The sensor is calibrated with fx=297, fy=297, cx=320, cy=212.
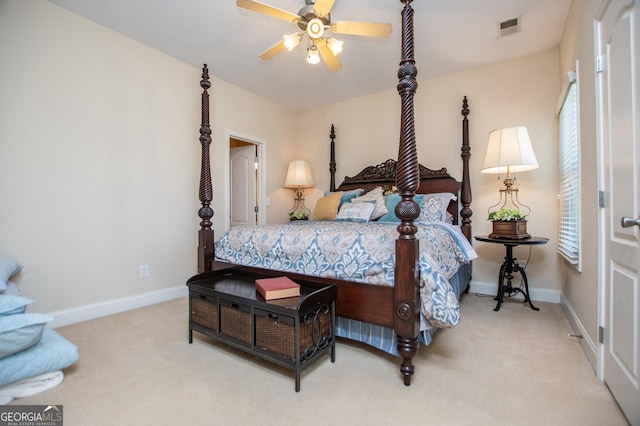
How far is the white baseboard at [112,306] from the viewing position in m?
2.51

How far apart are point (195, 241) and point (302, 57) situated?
8.02 feet

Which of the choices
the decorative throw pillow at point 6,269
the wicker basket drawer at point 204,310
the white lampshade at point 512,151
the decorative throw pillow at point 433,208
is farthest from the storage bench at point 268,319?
the white lampshade at point 512,151

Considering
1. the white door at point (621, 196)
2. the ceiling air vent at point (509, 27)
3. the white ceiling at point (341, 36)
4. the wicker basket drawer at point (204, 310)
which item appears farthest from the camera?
the ceiling air vent at point (509, 27)

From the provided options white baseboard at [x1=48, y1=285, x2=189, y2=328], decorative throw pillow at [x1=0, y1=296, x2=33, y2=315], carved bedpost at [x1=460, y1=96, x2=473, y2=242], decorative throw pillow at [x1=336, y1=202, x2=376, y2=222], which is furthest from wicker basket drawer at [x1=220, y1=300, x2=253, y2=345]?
carved bedpost at [x1=460, y1=96, x2=473, y2=242]

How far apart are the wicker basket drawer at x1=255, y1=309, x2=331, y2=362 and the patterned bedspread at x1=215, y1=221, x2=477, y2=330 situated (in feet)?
1.22

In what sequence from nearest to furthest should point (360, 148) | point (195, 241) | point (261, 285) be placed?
point (261, 285), point (195, 241), point (360, 148)

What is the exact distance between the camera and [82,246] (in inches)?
104

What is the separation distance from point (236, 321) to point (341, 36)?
2.75 meters

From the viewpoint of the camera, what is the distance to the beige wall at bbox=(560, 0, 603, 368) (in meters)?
1.81

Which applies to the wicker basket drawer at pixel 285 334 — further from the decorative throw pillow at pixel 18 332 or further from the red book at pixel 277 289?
the decorative throw pillow at pixel 18 332

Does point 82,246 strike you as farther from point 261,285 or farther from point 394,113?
point 394,113

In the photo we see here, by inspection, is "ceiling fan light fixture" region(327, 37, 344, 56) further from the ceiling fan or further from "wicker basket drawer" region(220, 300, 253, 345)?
"wicker basket drawer" region(220, 300, 253, 345)

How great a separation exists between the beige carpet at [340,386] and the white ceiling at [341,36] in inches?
106

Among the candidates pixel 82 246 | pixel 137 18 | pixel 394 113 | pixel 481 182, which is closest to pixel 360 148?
pixel 394 113
